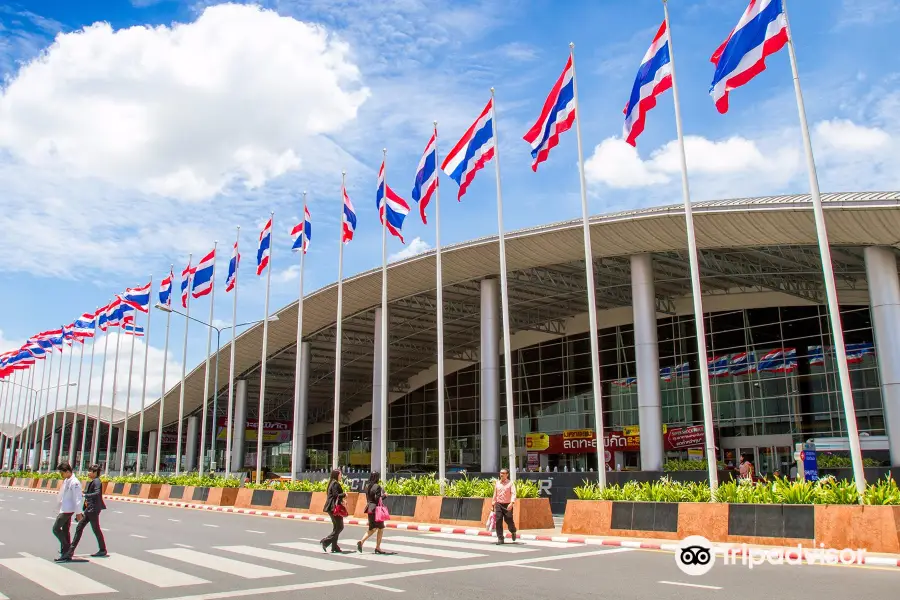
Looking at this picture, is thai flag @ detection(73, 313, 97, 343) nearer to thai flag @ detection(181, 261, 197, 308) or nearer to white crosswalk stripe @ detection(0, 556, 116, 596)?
thai flag @ detection(181, 261, 197, 308)

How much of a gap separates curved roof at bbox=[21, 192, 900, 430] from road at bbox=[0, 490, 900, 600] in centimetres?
1952

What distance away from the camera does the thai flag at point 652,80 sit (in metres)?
17.8

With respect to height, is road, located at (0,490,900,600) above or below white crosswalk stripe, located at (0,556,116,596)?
below

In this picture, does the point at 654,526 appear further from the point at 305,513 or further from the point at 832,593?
the point at 305,513

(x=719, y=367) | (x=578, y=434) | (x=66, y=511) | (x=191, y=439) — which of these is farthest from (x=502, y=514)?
(x=191, y=439)

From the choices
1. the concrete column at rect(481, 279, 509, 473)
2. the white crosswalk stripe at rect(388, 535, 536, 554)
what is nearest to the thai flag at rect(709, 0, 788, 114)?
the white crosswalk stripe at rect(388, 535, 536, 554)

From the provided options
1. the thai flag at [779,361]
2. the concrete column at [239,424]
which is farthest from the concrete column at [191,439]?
the thai flag at [779,361]

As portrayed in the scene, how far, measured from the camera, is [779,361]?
142 ft

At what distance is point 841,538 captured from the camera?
505 inches

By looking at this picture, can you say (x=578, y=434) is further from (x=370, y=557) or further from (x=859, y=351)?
(x=370, y=557)

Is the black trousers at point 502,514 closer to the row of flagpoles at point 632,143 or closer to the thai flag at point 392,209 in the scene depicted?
the row of flagpoles at point 632,143

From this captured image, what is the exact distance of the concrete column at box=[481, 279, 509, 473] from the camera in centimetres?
3888

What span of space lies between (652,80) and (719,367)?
31773mm

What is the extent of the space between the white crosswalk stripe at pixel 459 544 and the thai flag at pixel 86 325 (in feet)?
122
